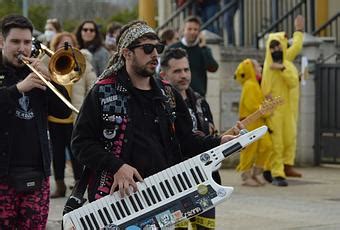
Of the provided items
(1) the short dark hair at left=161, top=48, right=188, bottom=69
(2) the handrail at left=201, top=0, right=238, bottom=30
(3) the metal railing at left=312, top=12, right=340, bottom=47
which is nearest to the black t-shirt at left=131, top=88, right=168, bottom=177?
(1) the short dark hair at left=161, top=48, right=188, bottom=69

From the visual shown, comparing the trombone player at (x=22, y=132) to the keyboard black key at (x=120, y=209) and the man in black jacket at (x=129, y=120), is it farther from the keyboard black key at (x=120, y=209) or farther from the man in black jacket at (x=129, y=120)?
the keyboard black key at (x=120, y=209)

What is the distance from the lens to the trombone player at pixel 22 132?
5.61 m

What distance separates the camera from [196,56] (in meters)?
11.7

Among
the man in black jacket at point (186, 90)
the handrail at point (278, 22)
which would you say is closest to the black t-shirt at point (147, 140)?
the man in black jacket at point (186, 90)

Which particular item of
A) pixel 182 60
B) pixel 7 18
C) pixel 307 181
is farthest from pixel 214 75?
pixel 7 18

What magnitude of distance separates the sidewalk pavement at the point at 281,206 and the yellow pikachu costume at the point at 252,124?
201 mm

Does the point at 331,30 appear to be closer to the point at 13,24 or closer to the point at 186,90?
the point at 186,90

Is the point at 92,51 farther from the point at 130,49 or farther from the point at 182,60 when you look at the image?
the point at 130,49

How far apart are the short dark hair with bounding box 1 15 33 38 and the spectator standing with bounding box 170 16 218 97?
584 cm

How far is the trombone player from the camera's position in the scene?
5.61 metres

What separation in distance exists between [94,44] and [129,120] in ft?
20.5

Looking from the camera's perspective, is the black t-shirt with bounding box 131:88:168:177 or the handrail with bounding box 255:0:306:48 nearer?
the black t-shirt with bounding box 131:88:168:177

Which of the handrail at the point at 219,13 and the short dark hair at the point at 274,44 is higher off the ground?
the handrail at the point at 219,13

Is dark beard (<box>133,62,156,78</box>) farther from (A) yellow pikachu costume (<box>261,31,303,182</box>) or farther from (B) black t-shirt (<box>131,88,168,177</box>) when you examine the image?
(A) yellow pikachu costume (<box>261,31,303,182</box>)
